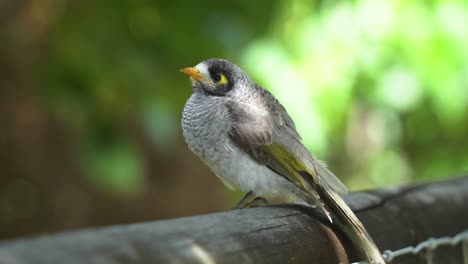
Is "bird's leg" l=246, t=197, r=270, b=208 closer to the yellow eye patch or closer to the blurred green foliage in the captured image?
the yellow eye patch

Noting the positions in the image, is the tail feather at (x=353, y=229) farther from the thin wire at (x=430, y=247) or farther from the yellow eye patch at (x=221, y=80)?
the yellow eye patch at (x=221, y=80)

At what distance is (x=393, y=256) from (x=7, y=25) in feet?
12.0

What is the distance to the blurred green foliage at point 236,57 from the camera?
5.14m

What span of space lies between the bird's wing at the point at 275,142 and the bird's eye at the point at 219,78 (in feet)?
0.34

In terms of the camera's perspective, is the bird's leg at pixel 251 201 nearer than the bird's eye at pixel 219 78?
Yes

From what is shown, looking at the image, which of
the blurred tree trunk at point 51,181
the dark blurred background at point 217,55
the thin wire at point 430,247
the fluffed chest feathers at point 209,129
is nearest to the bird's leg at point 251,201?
the fluffed chest feathers at point 209,129

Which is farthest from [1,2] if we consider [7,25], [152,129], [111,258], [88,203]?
[111,258]

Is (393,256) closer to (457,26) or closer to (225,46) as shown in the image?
(225,46)

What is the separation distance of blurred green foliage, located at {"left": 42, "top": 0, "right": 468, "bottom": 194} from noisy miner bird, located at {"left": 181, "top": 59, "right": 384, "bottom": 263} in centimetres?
142

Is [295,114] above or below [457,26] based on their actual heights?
below

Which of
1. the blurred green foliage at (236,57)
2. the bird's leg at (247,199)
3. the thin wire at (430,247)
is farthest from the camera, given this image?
the blurred green foliage at (236,57)

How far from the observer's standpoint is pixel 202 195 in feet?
24.5

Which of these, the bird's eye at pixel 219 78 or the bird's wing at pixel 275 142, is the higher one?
the bird's eye at pixel 219 78

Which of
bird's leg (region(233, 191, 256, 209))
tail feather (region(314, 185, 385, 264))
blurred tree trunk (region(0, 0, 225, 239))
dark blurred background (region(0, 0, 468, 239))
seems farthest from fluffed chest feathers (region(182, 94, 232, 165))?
blurred tree trunk (region(0, 0, 225, 239))
